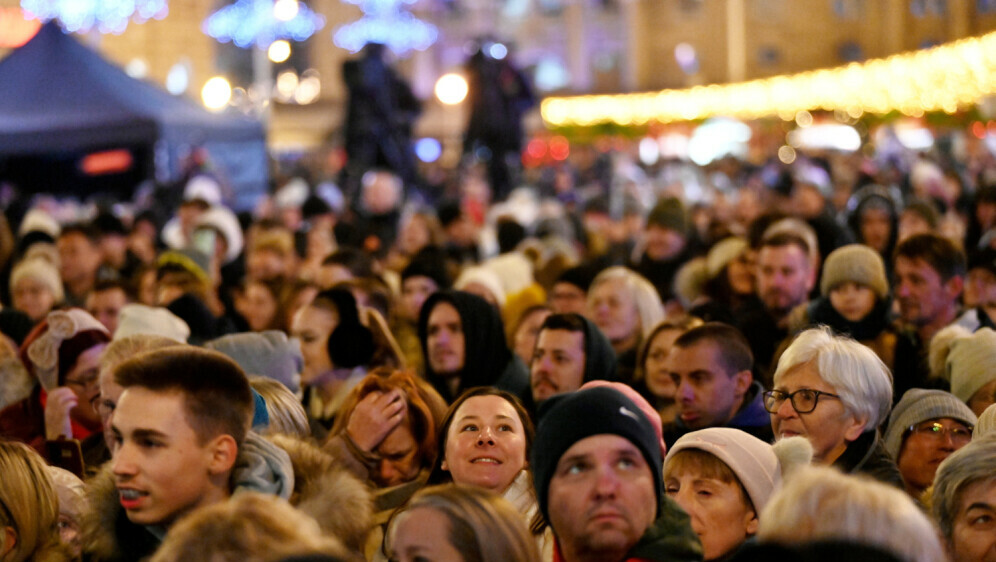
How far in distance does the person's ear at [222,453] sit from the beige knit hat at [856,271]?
4565 millimetres

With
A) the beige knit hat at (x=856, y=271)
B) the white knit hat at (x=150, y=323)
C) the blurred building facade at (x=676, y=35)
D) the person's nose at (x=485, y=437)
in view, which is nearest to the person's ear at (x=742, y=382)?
the person's nose at (x=485, y=437)

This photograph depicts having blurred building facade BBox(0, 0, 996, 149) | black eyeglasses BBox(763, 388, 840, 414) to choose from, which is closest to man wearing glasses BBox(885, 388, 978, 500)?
black eyeglasses BBox(763, 388, 840, 414)

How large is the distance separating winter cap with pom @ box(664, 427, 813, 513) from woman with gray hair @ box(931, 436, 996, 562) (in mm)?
459

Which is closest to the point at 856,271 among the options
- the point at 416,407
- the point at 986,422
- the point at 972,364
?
the point at 972,364

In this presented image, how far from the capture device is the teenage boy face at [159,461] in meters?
3.44

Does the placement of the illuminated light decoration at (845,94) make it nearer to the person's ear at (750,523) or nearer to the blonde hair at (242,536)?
the person's ear at (750,523)

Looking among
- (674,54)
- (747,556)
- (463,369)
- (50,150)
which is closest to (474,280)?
(463,369)

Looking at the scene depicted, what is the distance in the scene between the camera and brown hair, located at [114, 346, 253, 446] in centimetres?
351

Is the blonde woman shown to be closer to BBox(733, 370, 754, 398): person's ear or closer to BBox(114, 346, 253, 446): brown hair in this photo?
BBox(114, 346, 253, 446): brown hair

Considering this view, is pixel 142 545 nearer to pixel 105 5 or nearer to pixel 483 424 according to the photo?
pixel 483 424

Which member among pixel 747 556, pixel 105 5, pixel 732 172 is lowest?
pixel 732 172

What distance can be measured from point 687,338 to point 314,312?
6.77ft

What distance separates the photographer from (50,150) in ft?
48.8

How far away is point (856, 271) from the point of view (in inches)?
286
